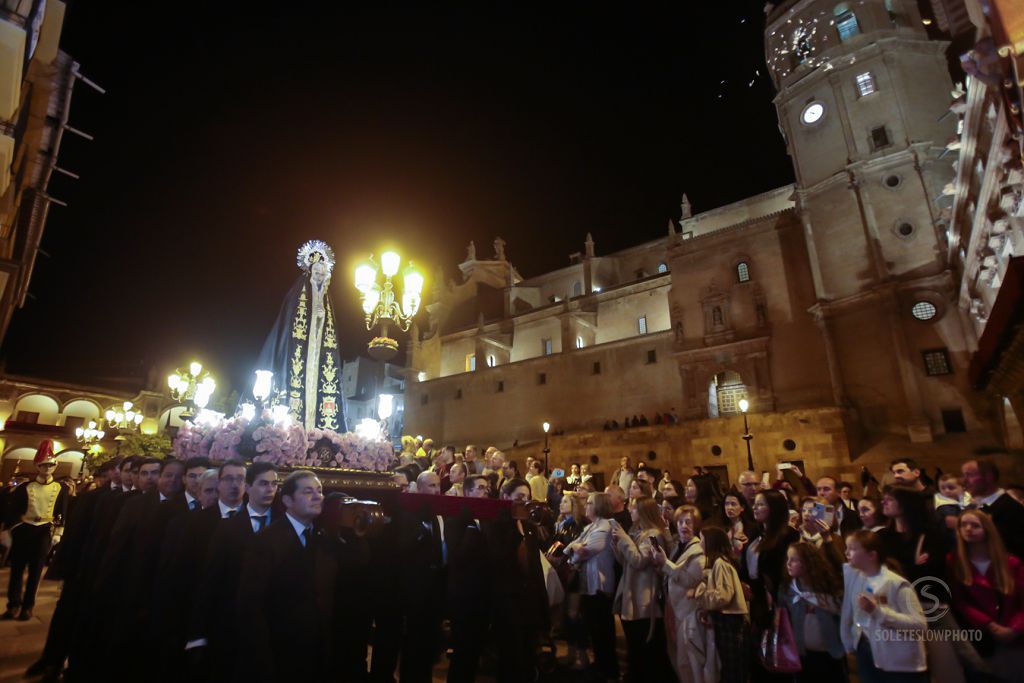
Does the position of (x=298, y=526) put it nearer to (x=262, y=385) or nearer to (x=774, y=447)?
(x=262, y=385)

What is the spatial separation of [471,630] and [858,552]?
3.49 metres

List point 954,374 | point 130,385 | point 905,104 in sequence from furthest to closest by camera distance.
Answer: point 130,385 → point 905,104 → point 954,374

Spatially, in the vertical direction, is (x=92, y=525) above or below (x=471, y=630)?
above

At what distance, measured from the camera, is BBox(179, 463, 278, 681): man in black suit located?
10.5 feet

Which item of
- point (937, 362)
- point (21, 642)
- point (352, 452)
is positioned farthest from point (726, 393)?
point (21, 642)

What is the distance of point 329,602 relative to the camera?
3795 mm

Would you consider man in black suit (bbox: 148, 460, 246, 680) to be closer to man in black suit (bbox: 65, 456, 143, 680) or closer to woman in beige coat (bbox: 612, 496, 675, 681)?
man in black suit (bbox: 65, 456, 143, 680)

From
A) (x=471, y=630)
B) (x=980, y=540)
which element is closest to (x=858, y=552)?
(x=980, y=540)

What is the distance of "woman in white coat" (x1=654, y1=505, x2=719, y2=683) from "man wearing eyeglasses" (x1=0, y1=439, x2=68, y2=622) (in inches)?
381

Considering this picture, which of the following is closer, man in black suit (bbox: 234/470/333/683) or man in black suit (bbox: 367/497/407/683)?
man in black suit (bbox: 234/470/333/683)

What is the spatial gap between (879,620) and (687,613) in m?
1.54

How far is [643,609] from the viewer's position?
5152mm

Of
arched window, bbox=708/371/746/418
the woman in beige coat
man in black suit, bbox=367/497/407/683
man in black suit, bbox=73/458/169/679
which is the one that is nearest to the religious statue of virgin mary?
man in black suit, bbox=73/458/169/679

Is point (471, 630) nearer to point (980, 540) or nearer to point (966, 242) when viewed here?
point (980, 540)
